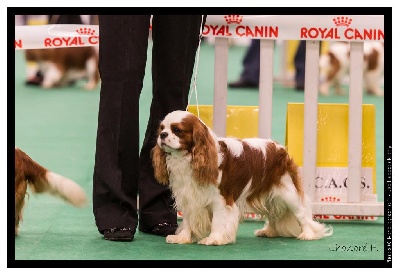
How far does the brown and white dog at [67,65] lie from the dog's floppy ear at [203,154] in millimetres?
6946

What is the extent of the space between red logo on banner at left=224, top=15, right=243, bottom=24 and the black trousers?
54cm

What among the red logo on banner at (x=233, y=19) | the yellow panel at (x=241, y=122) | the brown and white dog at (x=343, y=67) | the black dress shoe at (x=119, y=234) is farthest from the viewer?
the brown and white dog at (x=343, y=67)

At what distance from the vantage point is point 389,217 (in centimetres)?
498

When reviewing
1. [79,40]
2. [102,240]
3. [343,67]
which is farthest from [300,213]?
[343,67]

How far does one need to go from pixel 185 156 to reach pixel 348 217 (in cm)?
149

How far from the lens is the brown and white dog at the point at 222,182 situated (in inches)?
186

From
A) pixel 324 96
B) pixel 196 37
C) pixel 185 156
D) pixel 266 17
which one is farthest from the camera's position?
pixel 324 96

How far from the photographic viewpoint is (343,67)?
11.4m

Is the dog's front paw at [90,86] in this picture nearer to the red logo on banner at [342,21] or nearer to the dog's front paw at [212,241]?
the red logo on banner at [342,21]

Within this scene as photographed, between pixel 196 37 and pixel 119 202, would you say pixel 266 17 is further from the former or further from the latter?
pixel 119 202

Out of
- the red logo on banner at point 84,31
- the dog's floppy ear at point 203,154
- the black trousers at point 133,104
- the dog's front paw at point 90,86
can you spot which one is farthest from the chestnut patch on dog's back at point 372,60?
the dog's floppy ear at point 203,154

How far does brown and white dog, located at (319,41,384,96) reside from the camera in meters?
11.4

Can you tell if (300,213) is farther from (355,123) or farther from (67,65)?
(67,65)

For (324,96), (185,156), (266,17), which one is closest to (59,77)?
(324,96)
